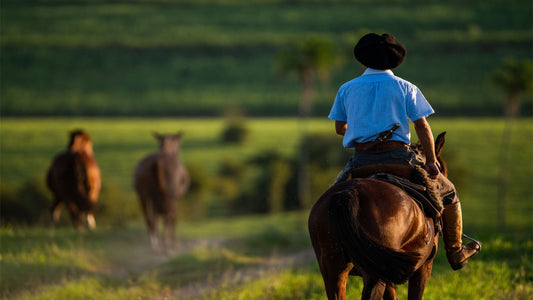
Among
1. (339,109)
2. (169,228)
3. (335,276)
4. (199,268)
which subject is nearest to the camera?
(335,276)

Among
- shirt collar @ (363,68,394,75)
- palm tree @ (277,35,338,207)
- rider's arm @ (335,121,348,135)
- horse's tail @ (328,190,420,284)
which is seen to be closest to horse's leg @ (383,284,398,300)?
horse's tail @ (328,190,420,284)

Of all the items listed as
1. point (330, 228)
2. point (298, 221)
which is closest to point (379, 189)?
point (330, 228)

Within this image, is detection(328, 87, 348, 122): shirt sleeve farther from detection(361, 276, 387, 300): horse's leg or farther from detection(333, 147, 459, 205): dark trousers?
detection(361, 276, 387, 300): horse's leg

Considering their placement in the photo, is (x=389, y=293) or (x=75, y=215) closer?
(x=389, y=293)

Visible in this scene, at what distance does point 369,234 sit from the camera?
15.5ft

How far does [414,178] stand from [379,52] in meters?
1.11

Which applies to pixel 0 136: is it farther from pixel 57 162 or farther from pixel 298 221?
pixel 57 162

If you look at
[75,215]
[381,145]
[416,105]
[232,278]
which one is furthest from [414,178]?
[75,215]

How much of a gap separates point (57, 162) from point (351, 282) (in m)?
9.53

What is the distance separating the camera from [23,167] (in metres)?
68.1

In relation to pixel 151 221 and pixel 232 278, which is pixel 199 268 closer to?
pixel 232 278

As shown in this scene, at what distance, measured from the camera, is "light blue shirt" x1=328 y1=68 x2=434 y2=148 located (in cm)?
538

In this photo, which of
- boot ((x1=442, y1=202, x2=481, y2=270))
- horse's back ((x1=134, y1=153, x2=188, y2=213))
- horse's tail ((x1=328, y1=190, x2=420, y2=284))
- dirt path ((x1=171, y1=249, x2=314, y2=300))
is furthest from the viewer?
horse's back ((x1=134, y1=153, x2=188, y2=213))

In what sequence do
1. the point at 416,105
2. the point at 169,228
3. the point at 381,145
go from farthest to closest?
1. the point at 169,228
2. the point at 381,145
3. the point at 416,105
